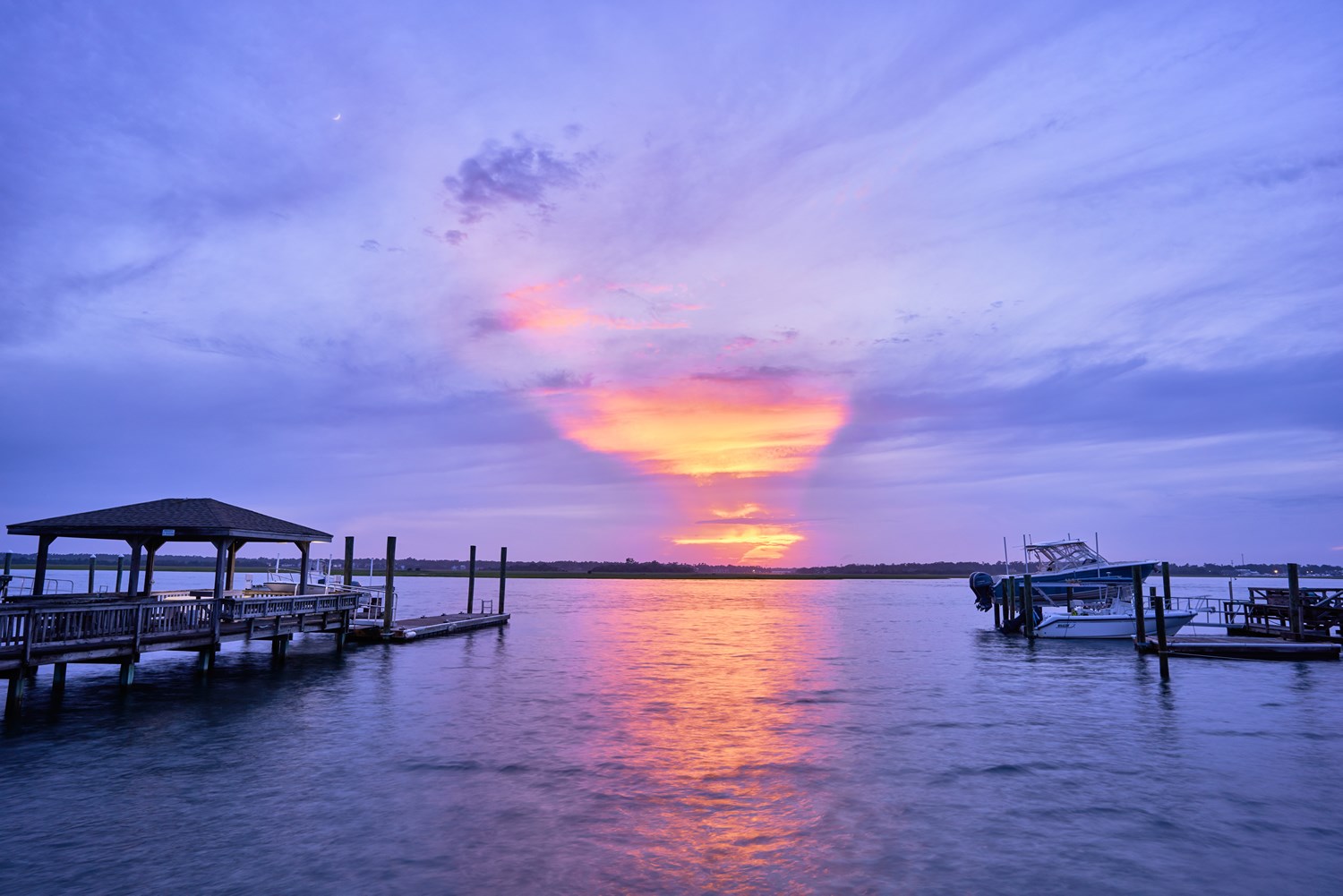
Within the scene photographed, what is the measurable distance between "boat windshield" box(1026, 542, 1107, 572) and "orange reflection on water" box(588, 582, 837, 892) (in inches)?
814

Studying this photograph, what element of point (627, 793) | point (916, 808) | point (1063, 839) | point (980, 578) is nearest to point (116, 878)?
point (627, 793)

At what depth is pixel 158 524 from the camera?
87.0 feet

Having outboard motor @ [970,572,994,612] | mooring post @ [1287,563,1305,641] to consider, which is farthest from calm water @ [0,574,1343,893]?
outboard motor @ [970,572,994,612]

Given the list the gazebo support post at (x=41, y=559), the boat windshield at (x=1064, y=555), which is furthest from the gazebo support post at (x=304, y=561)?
the boat windshield at (x=1064, y=555)

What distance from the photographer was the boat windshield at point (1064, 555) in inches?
2089

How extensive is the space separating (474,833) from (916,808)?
334 inches

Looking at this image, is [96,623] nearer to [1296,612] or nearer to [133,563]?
[133,563]

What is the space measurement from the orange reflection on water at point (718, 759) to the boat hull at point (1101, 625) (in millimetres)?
16555

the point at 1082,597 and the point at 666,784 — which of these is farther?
the point at 1082,597

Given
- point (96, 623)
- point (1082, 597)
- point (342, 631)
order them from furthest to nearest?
point (1082, 597), point (342, 631), point (96, 623)

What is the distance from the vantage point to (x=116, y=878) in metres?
11.3

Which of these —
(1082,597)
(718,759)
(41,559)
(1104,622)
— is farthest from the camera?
(1082,597)

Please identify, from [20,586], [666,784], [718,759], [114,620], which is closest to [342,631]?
[114,620]

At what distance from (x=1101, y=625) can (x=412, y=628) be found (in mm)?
41521
